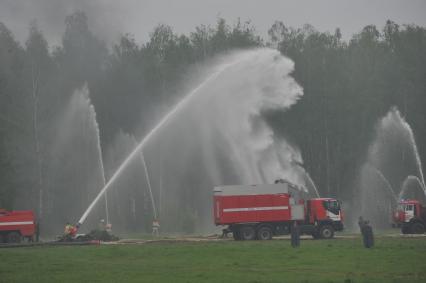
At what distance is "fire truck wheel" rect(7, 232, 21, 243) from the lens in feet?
192

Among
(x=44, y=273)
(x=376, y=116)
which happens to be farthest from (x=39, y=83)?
(x=44, y=273)

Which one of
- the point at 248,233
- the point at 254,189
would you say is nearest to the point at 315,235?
the point at 248,233

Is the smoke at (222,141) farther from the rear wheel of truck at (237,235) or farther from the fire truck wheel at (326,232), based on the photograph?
the rear wheel of truck at (237,235)

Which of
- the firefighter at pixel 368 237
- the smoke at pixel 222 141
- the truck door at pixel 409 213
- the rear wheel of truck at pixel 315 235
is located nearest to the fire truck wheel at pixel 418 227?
the truck door at pixel 409 213

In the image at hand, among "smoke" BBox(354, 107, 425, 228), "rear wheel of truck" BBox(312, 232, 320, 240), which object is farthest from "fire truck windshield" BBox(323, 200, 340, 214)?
"smoke" BBox(354, 107, 425, 228)

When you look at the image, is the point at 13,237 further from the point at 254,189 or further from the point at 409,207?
the point at 409,207

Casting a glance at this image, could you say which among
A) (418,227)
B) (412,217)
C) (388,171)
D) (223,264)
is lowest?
(223,264)

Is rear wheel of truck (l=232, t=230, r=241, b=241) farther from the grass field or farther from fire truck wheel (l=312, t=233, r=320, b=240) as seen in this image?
the grass field

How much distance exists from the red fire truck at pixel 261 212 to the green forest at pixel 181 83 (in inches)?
1260

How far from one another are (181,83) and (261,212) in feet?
130

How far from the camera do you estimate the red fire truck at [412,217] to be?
5872cm

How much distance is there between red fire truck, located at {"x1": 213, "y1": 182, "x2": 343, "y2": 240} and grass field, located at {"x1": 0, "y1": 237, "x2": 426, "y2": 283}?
35.3 feet

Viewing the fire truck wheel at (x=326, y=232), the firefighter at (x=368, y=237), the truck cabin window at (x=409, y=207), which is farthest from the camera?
the truck cabin window at (x=409, y=207)

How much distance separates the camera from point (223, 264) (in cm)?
3469
